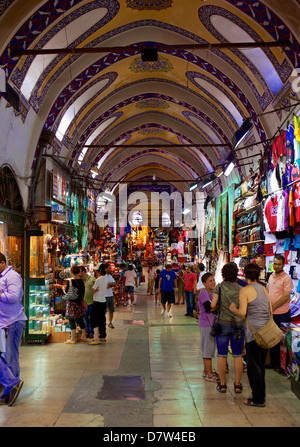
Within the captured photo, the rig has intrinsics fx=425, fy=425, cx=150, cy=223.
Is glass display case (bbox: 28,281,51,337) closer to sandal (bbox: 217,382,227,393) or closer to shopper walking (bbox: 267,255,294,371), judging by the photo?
sandal (bbox: 217,382,227,393)

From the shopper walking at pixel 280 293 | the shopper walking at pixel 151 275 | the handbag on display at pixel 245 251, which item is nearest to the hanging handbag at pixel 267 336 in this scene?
the shopper walking at pixel 280 293

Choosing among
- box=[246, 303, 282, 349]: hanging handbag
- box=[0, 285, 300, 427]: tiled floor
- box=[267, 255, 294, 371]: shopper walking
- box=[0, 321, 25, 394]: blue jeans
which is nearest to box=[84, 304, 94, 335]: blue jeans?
box=[0, 285, 300, 427]: tiled floor

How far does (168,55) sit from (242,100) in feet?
6.87

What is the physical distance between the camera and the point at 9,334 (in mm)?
4160

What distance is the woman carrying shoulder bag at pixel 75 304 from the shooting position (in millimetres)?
6945

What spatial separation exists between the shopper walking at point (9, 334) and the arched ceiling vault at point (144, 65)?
3.36 m

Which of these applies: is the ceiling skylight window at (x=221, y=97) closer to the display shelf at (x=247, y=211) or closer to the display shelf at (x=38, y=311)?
the display shelf at (x=247, y=211)

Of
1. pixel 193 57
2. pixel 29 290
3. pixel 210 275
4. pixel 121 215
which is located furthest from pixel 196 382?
pixel 121 215

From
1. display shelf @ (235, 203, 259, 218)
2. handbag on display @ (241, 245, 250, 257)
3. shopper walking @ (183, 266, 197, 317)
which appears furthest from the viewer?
shopper walking @ (183, 266, 197, 317)

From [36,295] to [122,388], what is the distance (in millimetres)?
3294

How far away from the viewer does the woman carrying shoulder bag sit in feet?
22.8

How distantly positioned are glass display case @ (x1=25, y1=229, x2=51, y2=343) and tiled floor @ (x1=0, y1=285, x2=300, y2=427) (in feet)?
0.84

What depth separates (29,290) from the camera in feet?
23.9

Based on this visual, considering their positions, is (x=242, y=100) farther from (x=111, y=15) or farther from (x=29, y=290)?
(x=29, y=290)
